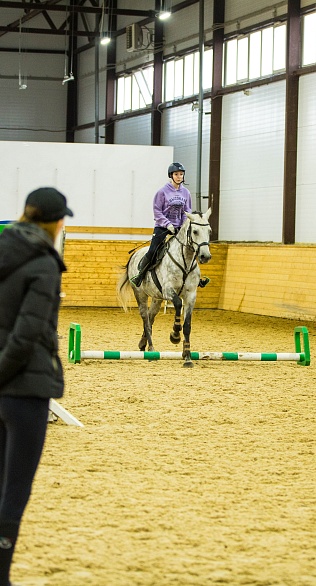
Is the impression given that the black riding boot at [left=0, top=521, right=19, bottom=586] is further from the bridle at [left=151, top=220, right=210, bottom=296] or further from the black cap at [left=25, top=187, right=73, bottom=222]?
the bridle at [left=151, top=220, right=210, bottom=296]

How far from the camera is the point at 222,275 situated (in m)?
23.7

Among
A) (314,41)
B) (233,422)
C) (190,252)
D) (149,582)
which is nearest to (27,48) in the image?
(314,41)

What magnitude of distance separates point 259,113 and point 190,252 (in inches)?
504

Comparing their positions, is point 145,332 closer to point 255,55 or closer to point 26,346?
point 26,346

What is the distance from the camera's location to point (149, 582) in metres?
4.04

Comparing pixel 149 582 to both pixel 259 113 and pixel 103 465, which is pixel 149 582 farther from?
pixel 259 113

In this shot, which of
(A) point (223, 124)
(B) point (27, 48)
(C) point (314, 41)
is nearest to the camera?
(C) point (314, 41)

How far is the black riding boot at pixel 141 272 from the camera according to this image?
1287 cm

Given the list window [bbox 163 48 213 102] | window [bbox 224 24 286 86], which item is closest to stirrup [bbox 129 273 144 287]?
window [bbox 224 24 286 86]

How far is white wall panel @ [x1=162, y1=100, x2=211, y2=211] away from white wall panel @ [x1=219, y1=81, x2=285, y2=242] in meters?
1.00

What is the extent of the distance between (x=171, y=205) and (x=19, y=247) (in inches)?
346

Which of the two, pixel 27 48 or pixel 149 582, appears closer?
pixel 149 582

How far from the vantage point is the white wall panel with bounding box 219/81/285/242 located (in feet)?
76.2

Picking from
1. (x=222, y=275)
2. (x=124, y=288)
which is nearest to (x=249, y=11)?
(x=222, y=275)
